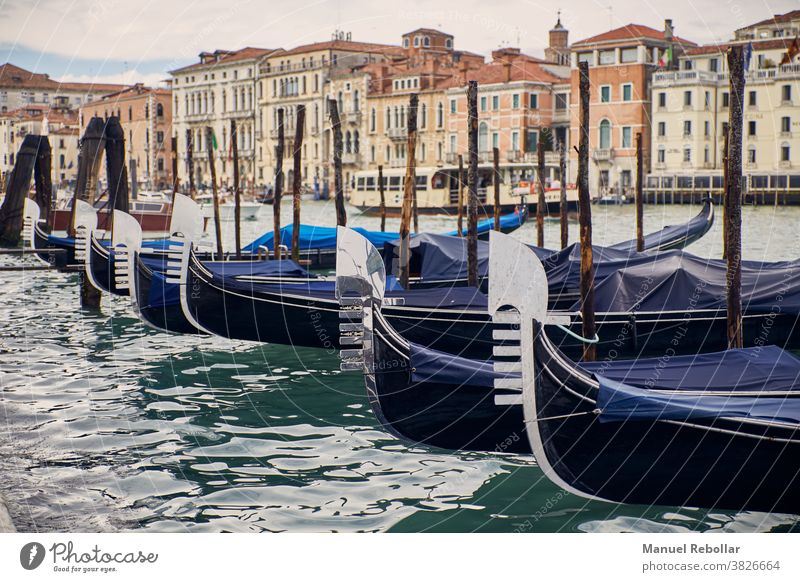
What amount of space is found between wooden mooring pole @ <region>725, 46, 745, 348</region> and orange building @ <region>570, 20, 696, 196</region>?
18427 mm

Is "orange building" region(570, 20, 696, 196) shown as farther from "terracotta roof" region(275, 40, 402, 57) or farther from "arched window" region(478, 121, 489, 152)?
"terracotta roof" region(275, 40, 402, 57)

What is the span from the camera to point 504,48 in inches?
989

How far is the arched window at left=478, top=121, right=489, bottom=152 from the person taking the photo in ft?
83.5

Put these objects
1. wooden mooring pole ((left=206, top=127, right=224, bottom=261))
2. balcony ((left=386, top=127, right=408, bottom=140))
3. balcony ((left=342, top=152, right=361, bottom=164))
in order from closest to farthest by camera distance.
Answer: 1. wooden mooring pole ((left=206, top=127, right=224, bottom=261))
2. balcony ((left=386, top=127, right=408, bottom=140))
3. balcony ((left=342, top=152, right=361, bottom=164))

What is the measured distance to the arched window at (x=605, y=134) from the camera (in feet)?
81.9

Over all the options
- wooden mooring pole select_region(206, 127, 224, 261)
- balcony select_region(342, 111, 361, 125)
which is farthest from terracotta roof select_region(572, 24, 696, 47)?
wooden mooring pole select_region(206, 127, 224, 261)

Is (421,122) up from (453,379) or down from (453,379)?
up

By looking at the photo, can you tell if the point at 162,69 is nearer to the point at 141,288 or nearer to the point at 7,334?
the point at 141,288

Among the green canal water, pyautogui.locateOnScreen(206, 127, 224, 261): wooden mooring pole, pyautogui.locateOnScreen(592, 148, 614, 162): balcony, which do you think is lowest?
the green canal water

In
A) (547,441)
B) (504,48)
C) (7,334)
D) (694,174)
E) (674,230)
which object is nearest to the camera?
(547,441)

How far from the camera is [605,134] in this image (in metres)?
25.0

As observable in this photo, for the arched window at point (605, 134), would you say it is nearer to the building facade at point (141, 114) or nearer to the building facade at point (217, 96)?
the building facade at point (217, 96)

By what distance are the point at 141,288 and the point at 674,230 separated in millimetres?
4734
